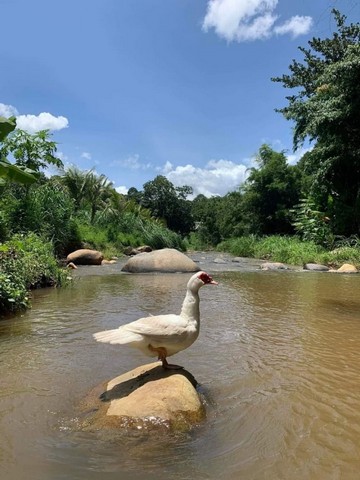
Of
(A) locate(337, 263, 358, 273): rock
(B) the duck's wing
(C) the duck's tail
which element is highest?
(A) locate(337, 263, 358, 273): rock

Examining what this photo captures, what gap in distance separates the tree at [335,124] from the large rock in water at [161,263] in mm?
9654

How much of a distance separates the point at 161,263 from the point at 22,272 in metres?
7.18

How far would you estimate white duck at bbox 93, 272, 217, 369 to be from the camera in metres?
3.87

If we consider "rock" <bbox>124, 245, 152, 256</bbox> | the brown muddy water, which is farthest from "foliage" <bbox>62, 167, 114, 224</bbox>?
the brown muddy water

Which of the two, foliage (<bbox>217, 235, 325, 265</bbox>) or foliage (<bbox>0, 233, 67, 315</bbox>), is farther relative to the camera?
foliage (<bbox>217, 235, 325, 265</bbox>)

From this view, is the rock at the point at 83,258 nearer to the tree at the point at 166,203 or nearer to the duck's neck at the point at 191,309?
the duck's neck at the point at 191,309

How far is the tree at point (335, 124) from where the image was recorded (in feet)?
61.5

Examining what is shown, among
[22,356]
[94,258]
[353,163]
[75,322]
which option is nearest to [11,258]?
[75,322]

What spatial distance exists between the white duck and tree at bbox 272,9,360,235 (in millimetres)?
17021

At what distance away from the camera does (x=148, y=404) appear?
3.47 m

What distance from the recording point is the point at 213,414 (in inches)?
143


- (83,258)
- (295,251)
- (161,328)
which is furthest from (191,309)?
(295,251)

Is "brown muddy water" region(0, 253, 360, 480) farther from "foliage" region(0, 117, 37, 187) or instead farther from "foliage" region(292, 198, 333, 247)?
"foliage" region(292, 198, 333, 247)

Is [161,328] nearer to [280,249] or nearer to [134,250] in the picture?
[280,249]
